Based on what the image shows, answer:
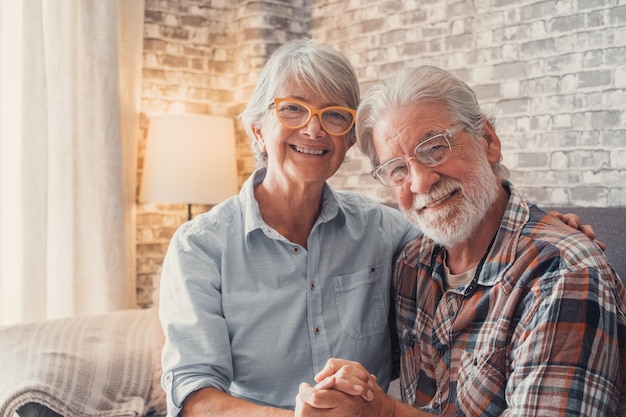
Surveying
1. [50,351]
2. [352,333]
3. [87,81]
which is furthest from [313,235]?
[87,81]

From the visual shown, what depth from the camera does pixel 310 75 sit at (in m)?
1.82

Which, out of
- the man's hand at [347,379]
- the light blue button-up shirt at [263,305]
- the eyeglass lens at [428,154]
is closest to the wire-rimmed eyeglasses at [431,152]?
the eyeglass lens at [428,154]

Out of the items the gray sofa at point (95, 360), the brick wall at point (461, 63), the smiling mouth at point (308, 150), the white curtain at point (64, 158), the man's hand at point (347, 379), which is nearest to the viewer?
the man's hand at point (347, 379)

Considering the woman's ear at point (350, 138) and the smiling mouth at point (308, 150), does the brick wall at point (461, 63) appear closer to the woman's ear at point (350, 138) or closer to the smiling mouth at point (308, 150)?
the woman's ear at point (350, 138)

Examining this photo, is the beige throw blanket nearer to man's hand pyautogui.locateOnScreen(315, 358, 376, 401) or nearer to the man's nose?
man's hand pyautogui.locateOnScreen(315, 358, 376, 401)

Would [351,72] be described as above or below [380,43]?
below

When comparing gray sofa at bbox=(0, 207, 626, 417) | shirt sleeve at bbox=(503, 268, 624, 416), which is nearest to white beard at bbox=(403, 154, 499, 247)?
shirt sleeve at bbox=(503, 268, 624, 416)

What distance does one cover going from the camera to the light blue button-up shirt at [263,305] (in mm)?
1737

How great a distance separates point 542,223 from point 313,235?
0.57 m

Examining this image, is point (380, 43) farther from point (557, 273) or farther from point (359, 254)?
point (557, 273)

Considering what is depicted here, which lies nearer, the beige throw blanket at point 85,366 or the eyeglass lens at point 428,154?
the eyeglass lens at point 428,154

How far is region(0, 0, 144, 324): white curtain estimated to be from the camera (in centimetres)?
343

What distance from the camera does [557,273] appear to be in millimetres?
1440

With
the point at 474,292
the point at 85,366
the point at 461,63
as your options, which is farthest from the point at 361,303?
the point at 461,63
